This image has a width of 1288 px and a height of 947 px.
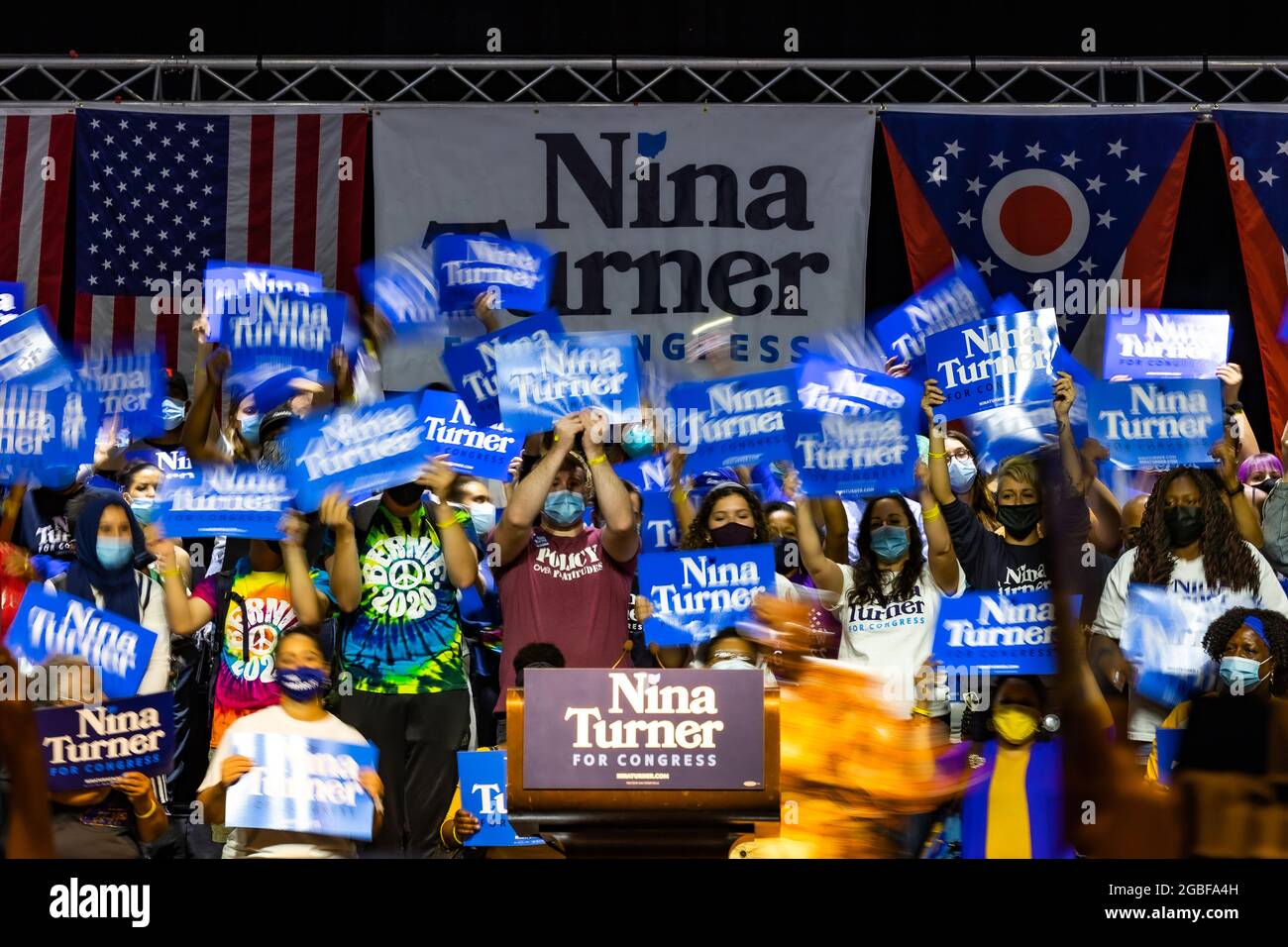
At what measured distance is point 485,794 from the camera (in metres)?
5.45

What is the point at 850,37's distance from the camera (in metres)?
7.85

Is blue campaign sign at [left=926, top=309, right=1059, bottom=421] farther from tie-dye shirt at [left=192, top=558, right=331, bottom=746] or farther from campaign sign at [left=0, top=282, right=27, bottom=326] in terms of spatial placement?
campaign sign at [left=0, top=282, right=27, bottom=326]

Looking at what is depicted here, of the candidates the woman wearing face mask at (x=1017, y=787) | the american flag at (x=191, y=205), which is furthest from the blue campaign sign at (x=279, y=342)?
the woman wearing face mask at (x=1017, y=787)

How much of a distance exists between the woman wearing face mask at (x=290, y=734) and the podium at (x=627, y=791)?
4.91 feet

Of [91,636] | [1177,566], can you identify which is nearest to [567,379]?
[91,636]

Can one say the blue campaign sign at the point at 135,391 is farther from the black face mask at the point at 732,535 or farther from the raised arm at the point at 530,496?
the black face mask at the point at 732,535

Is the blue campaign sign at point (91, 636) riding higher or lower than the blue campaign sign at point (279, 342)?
lower

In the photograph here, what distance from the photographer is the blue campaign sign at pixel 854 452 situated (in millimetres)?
6055

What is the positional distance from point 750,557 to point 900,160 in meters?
3.00

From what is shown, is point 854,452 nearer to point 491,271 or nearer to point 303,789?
point 491,271

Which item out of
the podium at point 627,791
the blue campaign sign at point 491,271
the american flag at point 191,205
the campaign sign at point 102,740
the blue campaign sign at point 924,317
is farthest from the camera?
the american flag at point 191,205

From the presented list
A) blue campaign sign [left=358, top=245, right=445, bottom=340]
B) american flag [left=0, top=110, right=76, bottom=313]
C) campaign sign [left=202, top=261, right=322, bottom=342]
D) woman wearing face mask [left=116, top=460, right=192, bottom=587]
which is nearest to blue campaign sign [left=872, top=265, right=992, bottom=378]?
blue campaign sign [left=358, top=245, right=445, bottom=340]

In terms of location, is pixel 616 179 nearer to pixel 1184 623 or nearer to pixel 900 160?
pixel 900 160

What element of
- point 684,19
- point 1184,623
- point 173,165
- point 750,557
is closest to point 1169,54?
point 684,19
